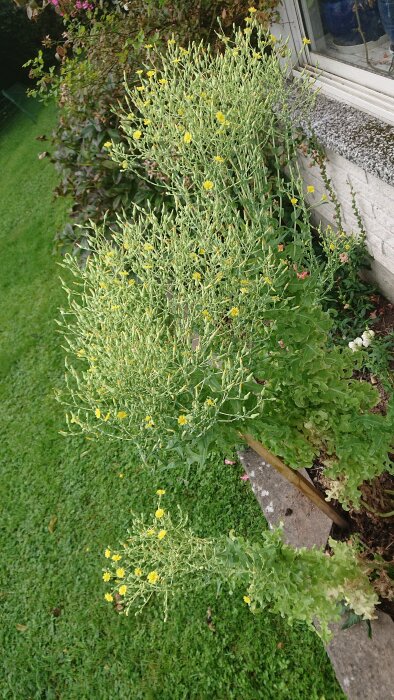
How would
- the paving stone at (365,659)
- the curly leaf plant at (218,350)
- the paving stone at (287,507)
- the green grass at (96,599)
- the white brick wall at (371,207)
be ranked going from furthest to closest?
the white brick wall at (371,207) < the green grass at (96,599) < the paving stone at (287,507) < the paving stone at (365,659) < the curly leaf plant at (218,350)

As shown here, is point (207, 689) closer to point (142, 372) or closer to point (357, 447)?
point (357, 447)

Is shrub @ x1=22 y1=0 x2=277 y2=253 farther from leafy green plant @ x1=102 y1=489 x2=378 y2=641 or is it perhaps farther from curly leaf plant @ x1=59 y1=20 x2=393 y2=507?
leafy green plant @ x1=102 y1=489 x2=378 y2=641

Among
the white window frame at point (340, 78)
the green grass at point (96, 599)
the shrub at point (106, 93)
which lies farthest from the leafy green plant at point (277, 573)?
the shrub at point (106, 93)

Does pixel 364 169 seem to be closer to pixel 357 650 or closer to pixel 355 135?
pixel 355 135

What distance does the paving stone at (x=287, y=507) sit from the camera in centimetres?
245

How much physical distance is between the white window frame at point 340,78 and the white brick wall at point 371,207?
0.94ft

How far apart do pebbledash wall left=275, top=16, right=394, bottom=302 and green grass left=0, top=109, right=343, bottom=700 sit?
1.51 m

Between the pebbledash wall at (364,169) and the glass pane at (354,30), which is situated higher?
the glass pane at (354,30)

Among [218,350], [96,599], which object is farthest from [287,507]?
[96,599]

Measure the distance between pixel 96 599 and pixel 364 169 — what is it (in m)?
2.64

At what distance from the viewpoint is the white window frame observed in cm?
271

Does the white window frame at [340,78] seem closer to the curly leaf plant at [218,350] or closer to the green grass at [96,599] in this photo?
the curly leaf plant at [218,350]

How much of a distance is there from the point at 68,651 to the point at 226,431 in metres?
2.04

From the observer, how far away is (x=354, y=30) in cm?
288
